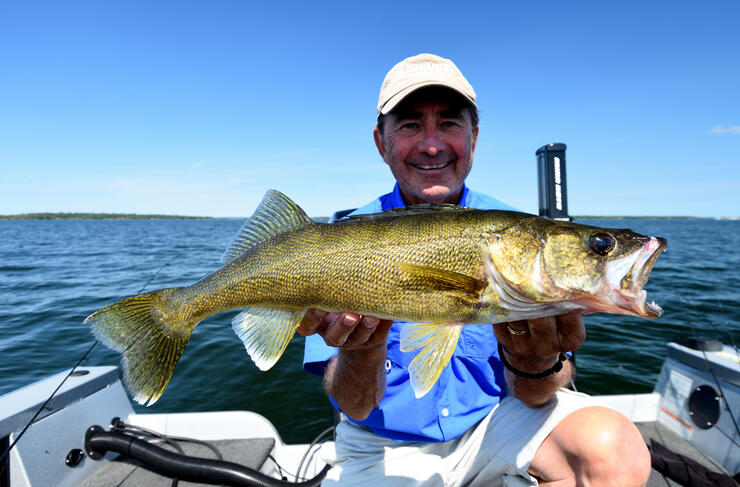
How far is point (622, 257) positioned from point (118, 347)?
3.04 meters

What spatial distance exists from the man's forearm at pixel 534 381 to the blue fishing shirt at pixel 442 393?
0.71 feet

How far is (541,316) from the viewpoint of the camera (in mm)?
2342

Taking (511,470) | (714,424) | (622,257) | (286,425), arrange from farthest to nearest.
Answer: (286,425)
(714,424)
(511,470)
(622,257)

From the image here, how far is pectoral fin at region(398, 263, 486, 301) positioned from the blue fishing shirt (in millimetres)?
1112

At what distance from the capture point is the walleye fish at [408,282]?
2.25 metres

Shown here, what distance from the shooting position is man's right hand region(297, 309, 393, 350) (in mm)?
2582

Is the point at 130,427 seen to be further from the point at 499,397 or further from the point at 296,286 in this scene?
the point at 499,397

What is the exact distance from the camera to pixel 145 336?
265cm

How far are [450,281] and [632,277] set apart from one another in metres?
0.92

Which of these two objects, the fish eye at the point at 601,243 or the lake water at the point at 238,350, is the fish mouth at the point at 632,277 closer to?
the fish eye at the point at 601,243

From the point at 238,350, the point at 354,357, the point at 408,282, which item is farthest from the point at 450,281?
the point at 238,350

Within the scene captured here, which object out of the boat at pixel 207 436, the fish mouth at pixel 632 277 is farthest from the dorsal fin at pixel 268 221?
the boat at pixel 207 436

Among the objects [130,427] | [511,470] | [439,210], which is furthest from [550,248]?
[130,427]

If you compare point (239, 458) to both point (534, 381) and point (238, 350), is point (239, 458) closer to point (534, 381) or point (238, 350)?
point (534, 381)
